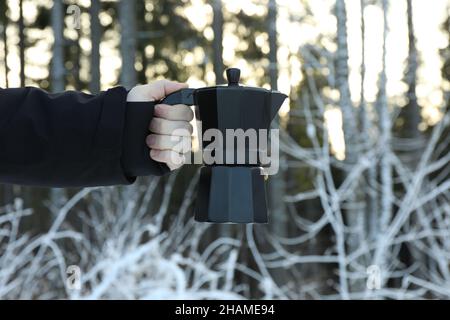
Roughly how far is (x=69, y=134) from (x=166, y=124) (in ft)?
0.48

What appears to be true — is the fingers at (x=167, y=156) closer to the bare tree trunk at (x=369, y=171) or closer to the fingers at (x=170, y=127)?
the fingers at (x=170, y=127)

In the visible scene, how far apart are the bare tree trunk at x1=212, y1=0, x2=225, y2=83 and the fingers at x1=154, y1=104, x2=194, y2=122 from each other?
3410 mm

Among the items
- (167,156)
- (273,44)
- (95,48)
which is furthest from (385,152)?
(167,156)

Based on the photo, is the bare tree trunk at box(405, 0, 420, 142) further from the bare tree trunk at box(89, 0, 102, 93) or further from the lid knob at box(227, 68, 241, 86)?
the lid knob at box(227, 68, 241, 86)

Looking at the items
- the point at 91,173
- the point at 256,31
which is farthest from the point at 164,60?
the point at 91,173

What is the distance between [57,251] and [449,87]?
3.12 m

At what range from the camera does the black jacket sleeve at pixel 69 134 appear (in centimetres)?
91

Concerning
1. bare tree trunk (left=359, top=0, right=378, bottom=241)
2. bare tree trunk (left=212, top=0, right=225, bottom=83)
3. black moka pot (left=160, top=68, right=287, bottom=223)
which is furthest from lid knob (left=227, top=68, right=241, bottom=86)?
bare tree trunk (left=212, top=0, right=225, bottom=83)

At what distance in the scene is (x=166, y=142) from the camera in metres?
0.93

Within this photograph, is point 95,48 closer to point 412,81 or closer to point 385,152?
point 385,152

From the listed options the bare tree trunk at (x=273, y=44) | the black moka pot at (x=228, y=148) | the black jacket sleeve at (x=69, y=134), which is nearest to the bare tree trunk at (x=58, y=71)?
the bare tree trunk at (x=273, y=44)

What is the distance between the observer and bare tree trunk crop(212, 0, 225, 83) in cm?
432

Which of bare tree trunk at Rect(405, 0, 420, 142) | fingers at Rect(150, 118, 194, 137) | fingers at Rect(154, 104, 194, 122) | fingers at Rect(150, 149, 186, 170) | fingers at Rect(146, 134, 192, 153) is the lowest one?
fingers at Rect(150, 149, 186, 170)

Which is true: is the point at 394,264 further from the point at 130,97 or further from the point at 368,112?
the point at 130,97
